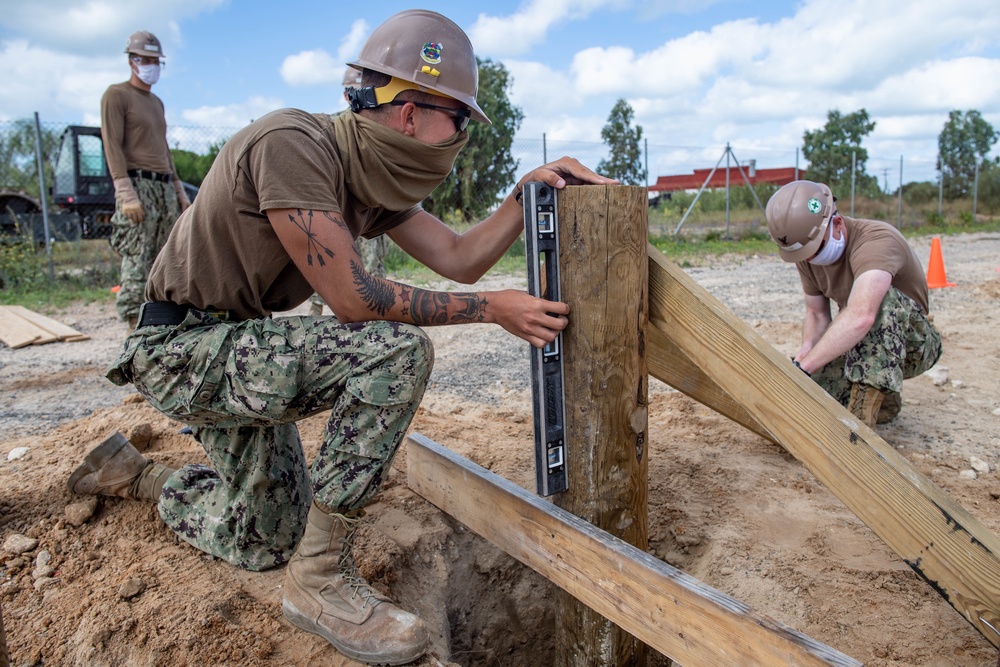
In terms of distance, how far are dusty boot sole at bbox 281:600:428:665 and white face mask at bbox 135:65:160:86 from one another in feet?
16.4

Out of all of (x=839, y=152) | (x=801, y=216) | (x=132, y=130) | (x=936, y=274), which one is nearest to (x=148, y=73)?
(x=132, y=130)


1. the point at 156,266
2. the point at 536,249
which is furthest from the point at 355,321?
the point at 156,266

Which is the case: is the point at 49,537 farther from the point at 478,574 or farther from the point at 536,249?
the point at 536,249

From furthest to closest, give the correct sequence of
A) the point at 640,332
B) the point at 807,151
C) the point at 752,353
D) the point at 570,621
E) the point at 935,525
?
the point at 807,151 < the point at 570,621 < the point at 640,332 < the point at 752,353 < the point at 935,525

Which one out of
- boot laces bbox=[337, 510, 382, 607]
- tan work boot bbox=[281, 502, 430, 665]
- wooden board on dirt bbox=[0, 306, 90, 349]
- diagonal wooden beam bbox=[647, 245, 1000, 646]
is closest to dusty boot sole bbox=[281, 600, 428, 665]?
tan work boot bbox=[281, 502, 430, 665]

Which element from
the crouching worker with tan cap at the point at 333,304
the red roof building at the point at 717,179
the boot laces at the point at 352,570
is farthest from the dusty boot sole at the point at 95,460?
the red roof building at the point at 717,179

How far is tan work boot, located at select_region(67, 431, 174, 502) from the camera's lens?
280 cm

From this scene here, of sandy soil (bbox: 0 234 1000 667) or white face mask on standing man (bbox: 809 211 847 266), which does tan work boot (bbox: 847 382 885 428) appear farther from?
white face mask on standing man (bbox: 809 211 847 266)

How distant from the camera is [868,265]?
3.41 m

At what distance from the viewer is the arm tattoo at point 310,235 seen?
6.63 ft

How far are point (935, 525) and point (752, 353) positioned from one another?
577 mm

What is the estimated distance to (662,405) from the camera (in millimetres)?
4270

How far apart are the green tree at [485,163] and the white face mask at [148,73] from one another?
830 centimetres

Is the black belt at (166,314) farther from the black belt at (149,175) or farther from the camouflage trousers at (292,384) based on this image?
the black belt at (149,175)
